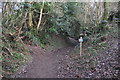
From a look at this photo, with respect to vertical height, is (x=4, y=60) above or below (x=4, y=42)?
below

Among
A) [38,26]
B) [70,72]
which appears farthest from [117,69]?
[38,26]

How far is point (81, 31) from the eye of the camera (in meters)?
13.0

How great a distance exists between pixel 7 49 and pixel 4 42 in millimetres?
527

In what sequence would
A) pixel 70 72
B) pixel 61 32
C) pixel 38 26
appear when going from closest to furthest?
pixel 70 72, pixel 38 26, pixel 61 32

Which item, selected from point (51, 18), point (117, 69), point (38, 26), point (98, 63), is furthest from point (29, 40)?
point (117, 69)

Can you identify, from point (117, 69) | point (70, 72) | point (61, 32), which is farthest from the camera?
point (61, 32)

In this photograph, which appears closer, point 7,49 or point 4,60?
point 4,60

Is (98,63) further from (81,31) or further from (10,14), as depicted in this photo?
(81,31)

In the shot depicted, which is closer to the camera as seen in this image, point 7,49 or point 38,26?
point 7,49

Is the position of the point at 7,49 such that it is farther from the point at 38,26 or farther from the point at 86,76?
the point at 38,26

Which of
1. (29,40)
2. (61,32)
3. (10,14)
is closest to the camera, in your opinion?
(10,14)

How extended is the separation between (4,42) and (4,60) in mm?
1191

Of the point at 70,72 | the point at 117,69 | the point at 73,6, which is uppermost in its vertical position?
the point at 73,6

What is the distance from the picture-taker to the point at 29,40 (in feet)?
32.7
